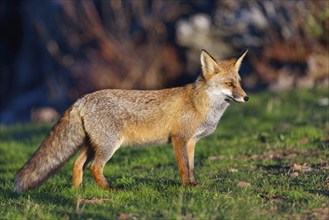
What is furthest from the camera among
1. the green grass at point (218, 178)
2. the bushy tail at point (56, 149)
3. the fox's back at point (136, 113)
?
the fox's back at point (136, 113)

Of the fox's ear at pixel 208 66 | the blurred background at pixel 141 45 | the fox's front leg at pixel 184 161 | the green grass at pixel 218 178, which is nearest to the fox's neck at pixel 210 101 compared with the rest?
the fox's ear at pixel 208 66

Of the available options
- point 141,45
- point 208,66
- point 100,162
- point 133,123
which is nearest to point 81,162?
point 100,162

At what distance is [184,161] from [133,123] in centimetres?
88

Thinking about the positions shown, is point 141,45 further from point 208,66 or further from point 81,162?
point 81,162

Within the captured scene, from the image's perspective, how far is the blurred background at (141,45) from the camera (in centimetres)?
1900

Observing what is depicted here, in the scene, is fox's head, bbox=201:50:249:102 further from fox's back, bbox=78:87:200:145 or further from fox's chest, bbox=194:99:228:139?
fox's back, bbox=78:87:200:145

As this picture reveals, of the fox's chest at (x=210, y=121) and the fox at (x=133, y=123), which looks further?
the fox's chest at (x=210, y=121)

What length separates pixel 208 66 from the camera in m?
8.72

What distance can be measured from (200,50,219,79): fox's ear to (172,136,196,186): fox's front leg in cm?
104

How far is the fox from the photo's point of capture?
8.07 metres

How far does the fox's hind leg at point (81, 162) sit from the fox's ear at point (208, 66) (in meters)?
1.95

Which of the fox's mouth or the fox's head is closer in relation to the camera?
the fox's mouth

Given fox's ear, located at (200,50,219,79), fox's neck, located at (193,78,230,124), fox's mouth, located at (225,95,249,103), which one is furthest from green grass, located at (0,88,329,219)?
fox's ear, located at (200,50,219,79)

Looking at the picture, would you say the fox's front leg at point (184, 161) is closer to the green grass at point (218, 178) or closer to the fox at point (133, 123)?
the fox at point (133, 123)
